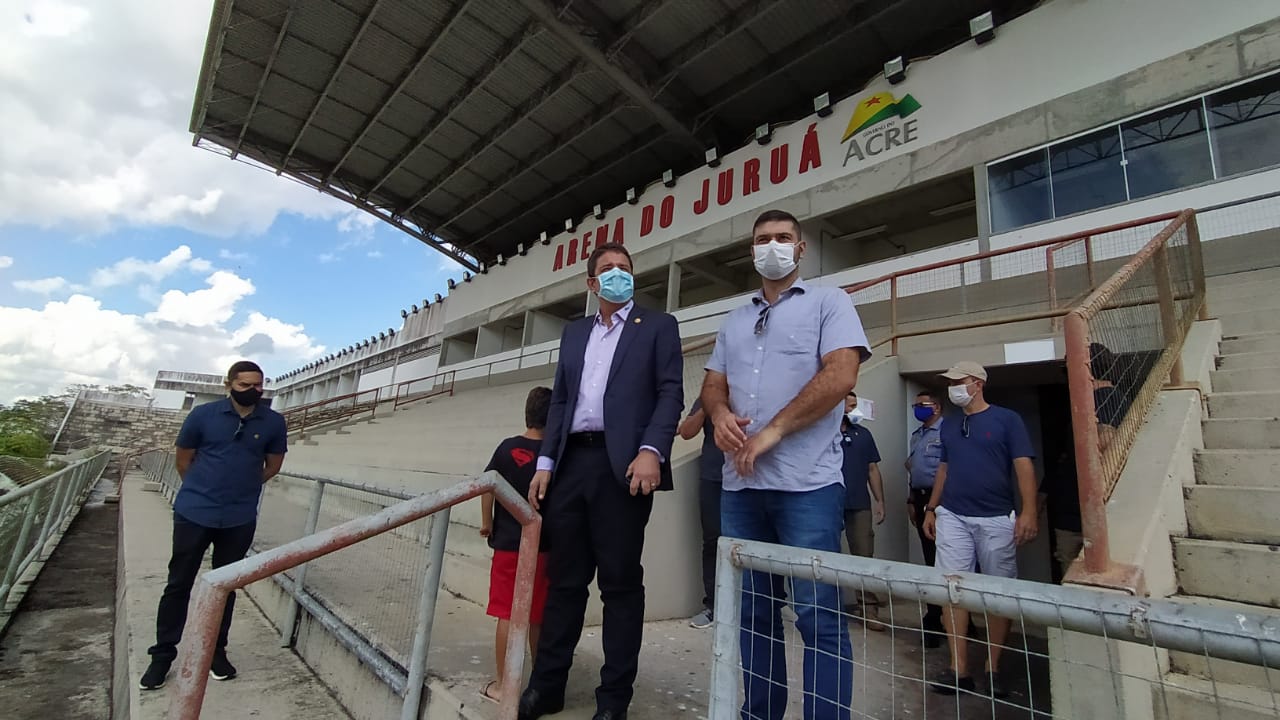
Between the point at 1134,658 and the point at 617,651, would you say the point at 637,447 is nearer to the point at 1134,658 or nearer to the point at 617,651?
the point at 617,651

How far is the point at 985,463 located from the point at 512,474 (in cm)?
225

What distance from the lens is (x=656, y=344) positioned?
6.91 feet

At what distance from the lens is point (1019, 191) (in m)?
8.38

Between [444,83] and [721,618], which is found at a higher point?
[444,83]

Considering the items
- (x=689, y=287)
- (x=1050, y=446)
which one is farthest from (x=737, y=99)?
(x=1050, y=446)

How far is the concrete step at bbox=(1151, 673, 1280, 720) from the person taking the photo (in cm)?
163

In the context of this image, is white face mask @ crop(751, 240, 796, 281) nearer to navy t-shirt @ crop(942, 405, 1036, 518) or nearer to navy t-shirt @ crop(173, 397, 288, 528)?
navy t-shirt @ crop(942, 405, 1036, 518)

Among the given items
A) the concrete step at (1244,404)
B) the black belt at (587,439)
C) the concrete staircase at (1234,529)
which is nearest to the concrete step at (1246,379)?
the concrete staircase at (1234,529)

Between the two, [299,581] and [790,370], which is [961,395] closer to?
[790,370]

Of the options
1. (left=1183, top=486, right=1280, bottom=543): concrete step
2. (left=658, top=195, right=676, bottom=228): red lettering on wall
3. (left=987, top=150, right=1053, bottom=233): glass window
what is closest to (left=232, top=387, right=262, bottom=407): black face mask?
(left=1183, top=486, right=1280, bottom=543): concrete step

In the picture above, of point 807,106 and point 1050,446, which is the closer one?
point 1050,446

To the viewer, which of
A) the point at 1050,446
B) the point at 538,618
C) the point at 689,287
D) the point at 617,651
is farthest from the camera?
the point at 689,287

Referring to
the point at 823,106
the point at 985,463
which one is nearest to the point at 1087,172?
the point at 823,106

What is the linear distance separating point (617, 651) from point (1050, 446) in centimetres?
621
